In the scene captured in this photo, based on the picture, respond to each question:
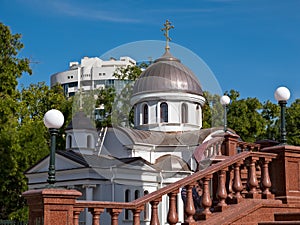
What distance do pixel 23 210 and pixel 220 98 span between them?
64.5 feet

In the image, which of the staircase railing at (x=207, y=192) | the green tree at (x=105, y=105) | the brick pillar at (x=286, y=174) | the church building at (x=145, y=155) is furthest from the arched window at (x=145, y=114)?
the brick pillar at (x=286, y=174)

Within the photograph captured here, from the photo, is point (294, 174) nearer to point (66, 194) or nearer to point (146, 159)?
point (66, 194)

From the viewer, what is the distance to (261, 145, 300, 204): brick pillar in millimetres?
8805

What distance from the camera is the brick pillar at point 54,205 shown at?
22.4ft

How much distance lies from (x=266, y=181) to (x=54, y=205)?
11.9 ft

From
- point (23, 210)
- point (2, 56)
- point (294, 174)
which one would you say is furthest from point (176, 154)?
point (294, 174)

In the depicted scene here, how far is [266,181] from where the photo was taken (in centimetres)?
882

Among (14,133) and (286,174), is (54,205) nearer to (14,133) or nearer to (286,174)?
(286,174)

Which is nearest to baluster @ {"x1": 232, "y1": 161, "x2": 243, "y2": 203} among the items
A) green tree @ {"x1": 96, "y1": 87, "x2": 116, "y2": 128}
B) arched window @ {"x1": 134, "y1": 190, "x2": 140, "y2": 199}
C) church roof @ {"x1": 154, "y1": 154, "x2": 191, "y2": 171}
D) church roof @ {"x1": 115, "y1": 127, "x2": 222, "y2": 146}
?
green tree @ {"x1": 96, "y1": 87, "x2": 116, "y2": 128}

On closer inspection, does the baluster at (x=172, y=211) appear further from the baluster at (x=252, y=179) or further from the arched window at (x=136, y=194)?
the arched window at (x=136, y=194)

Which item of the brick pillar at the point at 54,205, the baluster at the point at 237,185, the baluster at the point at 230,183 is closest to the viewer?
the brick pillar at the point at 54,205

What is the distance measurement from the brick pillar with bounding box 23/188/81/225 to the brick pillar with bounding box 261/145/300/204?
139 inches

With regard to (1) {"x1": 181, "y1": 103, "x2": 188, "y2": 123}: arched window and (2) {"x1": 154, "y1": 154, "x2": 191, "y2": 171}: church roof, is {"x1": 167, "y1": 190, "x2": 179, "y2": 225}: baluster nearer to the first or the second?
(2) {"x1": 154, "y1": 154, "x2": 191, "y2": 171}: church roof

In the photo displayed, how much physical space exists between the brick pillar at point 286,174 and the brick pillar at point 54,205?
353 centimetres
